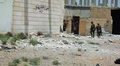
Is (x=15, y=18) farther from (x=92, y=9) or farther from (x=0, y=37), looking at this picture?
(x=92, y=9)

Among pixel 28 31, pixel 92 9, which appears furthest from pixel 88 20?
pixel 28 31

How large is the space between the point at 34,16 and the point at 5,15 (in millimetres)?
1907

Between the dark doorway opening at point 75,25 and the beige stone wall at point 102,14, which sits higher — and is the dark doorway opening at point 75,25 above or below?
below

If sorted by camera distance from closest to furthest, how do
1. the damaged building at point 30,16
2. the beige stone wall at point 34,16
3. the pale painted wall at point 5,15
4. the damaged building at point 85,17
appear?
1. the pale painted wall at point 5,15
2. the damaged building at point 30,16
3. the beige stone wall at point 34,16
4. the damaged building at point 85,17

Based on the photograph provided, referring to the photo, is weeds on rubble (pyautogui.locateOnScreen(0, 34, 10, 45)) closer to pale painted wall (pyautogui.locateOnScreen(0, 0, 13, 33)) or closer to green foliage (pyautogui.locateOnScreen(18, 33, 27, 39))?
pale painted wall (pyautogui.locateOnScreen(0, 0, 13, 33))

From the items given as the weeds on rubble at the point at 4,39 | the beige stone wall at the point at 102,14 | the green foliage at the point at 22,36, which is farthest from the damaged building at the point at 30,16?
the beige stone wall at the point at 102,14

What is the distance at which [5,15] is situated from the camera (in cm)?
917

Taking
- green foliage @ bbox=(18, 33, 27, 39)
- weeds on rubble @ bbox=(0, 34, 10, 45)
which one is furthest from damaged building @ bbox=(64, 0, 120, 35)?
weeds on rubble @ bbox=(0, 34, 10, 45)

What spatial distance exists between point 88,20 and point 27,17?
9.95 metres

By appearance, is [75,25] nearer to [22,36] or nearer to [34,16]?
[34,16]

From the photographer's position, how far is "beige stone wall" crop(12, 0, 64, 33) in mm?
9680

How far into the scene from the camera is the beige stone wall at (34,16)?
9680 millimetres

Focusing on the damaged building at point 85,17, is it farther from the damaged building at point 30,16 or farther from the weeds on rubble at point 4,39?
the weeds on rubble at point 4,39

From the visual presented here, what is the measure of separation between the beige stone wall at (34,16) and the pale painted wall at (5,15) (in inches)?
9.6
